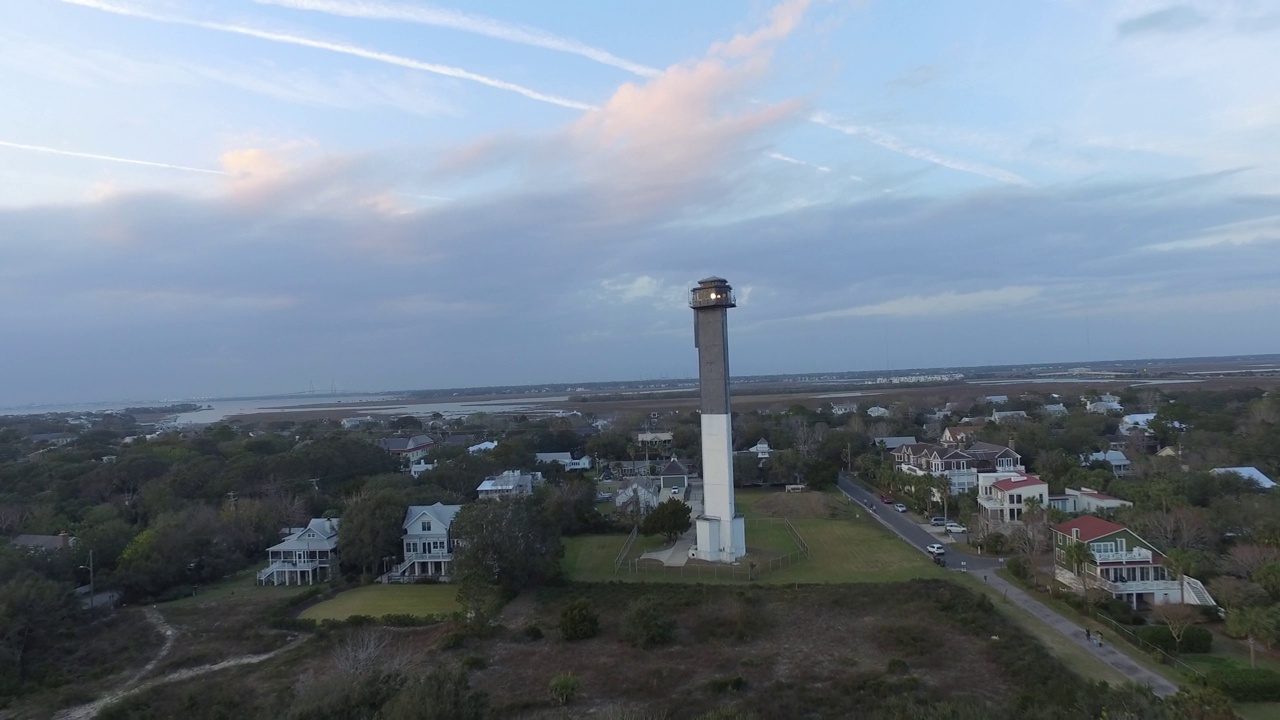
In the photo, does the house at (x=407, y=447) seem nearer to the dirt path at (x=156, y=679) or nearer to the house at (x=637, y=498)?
the house at (x=637, y=498)

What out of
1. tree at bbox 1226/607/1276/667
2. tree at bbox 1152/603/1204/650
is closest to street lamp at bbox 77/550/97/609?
tree at bbox 1152/603/1204/650

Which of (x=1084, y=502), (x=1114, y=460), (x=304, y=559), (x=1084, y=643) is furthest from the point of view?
(x=1114, y=460)

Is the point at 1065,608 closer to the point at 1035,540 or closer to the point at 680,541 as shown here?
the point at 1035,540

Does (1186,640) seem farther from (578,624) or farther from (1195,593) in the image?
(578,624)

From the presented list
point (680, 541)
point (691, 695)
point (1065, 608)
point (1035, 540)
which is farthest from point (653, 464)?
point (691, 695)

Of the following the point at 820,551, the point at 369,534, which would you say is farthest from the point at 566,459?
the point at 820,551

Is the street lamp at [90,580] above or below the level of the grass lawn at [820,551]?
above

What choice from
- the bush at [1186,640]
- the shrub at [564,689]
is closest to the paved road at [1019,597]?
the bush at [1186,640]
